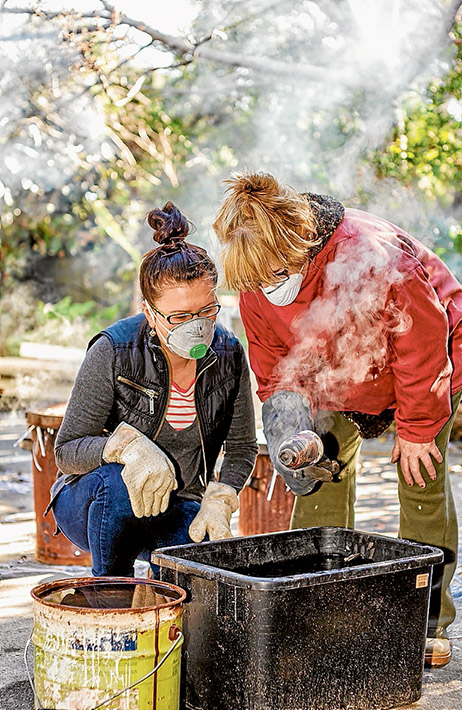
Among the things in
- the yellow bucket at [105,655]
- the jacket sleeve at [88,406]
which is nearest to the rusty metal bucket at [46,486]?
the jacket sleeve at [88,406]

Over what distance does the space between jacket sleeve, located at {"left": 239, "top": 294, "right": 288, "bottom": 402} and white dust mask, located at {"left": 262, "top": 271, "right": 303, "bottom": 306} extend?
15cm

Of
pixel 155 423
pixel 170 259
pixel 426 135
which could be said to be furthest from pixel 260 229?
pixel 426 135

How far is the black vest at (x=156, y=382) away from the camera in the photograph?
Result: 2.56m

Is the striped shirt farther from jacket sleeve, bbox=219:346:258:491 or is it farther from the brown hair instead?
the brown hair

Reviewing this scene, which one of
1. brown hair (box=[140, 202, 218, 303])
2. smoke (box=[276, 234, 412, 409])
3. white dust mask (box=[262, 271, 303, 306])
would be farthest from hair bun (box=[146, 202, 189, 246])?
smoke (box=[276, 234, 412, 409])

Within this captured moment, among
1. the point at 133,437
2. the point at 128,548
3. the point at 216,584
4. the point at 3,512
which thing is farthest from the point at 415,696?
the point at 3,512

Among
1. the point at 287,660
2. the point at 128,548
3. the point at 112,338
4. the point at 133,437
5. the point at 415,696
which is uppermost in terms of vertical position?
the point at 112,338

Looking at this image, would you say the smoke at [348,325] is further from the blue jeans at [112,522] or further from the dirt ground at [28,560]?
the dirt ground at [28,560]

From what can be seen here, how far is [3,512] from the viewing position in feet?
15.9

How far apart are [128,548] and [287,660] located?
692 millimetres

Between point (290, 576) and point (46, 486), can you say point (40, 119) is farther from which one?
point (290, 576)

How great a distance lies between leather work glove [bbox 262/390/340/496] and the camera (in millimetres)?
2545

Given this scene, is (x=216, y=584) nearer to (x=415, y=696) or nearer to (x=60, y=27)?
(x=415, y=696)

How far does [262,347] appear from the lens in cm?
267
